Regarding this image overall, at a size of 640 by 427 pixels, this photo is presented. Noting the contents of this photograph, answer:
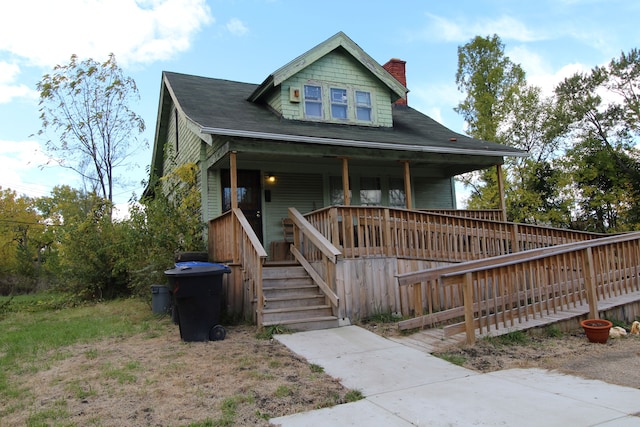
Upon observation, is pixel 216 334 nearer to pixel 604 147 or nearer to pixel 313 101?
pixel 313 101

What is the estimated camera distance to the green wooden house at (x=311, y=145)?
9.52m

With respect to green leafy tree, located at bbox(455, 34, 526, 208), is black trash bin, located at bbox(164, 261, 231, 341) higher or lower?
lower

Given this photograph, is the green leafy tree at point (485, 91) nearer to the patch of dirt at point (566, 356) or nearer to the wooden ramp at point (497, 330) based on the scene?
the wooden ramp at point (497, 330)

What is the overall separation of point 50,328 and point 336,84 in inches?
339

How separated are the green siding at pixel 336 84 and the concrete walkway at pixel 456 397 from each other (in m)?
7.27

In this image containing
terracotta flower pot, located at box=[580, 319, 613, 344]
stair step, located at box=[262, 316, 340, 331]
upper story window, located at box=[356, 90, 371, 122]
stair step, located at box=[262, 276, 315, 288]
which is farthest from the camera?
upper story window, located at box=[356, 90, 371, 122]

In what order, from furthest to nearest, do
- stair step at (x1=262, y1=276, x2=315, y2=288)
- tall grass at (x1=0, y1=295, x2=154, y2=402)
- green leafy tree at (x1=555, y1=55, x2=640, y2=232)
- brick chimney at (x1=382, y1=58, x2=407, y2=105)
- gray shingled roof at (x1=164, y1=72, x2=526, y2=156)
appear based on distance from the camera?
green leafy tree at (x1=555, y1=55, x2=640, y2=232)
brick chimney at (x1=382, y1=58, x2=407, y2=105)
gray shingled roof at (x1=164, y1=72, x2=526, y2=156)
stair step at (x1=262, y1=276, x2=315, y2=288)
tall grass at (x1=0, y1=295, x2=154, y2=402)

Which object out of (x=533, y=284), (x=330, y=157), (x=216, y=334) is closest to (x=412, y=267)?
(x=533, y=284)

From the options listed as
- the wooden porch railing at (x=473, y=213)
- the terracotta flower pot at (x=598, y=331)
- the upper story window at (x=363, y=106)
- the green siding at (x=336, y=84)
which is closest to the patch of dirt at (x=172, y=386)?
the terracotta flower pot at (x=598, y=331)

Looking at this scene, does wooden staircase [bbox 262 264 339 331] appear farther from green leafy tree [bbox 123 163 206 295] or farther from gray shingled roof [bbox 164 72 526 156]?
gray shingled roof [bbox 164 72 526 156]

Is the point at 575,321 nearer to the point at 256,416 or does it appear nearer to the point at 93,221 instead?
the point at 256,416

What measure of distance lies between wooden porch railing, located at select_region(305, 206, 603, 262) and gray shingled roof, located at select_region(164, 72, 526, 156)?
79.3 inches

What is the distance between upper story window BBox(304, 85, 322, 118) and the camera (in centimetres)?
1140

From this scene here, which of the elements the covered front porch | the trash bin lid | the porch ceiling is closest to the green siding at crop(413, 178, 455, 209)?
the porch ceiling
